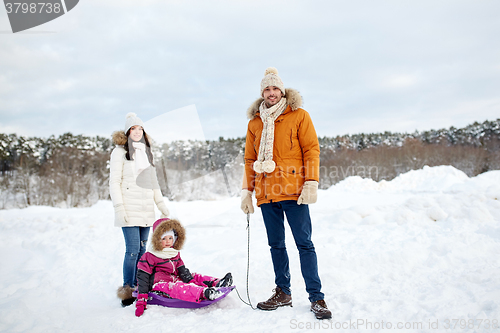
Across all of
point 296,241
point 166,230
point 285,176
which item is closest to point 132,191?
point 166,230

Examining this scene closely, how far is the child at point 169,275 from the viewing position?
2.91 m

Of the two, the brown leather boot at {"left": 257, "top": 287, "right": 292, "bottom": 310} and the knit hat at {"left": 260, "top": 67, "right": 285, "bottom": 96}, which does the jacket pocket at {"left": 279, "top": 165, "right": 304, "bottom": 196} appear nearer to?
the knit hat at {"left": 260, "top": 67, "right": 285, "bottom": 96}

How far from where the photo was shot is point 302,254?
106 inches

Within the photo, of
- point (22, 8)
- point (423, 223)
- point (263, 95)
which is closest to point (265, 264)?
point (263, 95)

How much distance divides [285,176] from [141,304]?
1.83 metres

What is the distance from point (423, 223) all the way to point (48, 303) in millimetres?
5860

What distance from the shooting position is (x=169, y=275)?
329 cm

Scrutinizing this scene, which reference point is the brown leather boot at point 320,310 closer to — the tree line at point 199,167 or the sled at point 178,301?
the sled at point 178,301

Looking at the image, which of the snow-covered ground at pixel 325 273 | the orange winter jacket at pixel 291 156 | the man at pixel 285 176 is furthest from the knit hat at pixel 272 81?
the snow-covered ground at pixel 325 273

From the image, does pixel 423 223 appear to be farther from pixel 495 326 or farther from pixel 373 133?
pixel 373 133

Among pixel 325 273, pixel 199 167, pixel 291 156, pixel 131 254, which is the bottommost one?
pixel 325 273

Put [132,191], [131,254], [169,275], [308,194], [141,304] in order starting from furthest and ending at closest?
[132,191], [131,254], [169,275], [141,304], [308,194]

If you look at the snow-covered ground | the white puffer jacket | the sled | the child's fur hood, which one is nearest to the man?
the snow-covered ground

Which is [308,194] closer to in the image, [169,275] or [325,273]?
[325,273]
